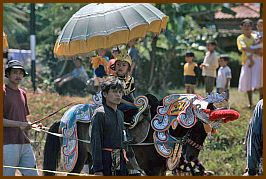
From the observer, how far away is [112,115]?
636 cm

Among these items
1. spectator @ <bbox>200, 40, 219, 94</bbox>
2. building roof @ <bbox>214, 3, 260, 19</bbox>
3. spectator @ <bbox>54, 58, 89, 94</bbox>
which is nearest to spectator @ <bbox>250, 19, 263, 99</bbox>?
spectator @ <bbox>200, 40, 219, 94</bbox>

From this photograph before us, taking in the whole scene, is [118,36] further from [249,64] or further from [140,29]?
[249,64]

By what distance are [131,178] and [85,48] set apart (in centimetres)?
264

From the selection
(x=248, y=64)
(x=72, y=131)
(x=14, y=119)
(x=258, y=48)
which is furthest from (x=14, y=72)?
(x=248, y=64)

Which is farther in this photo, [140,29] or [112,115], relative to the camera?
[140,29]

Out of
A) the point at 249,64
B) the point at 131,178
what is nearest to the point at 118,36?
the point at 131,178

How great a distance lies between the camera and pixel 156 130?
789 centimetres

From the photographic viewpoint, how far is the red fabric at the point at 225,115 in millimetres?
7194

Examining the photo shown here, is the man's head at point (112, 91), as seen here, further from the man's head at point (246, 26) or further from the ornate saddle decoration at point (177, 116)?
the man's head at point (246, 26)

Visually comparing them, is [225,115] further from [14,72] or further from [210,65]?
[210,65]

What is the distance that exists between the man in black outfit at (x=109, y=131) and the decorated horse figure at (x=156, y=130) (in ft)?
4.71

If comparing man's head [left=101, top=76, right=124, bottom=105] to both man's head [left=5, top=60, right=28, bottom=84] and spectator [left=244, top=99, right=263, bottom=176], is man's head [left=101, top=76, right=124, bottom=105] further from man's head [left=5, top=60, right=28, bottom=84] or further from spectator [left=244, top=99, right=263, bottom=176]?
man's head [left=5, top=60, right=28, bottom=84]

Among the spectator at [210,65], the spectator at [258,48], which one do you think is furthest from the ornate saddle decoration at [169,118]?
the spectator at [210,65]

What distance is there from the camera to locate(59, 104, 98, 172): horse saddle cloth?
8.36 meters
